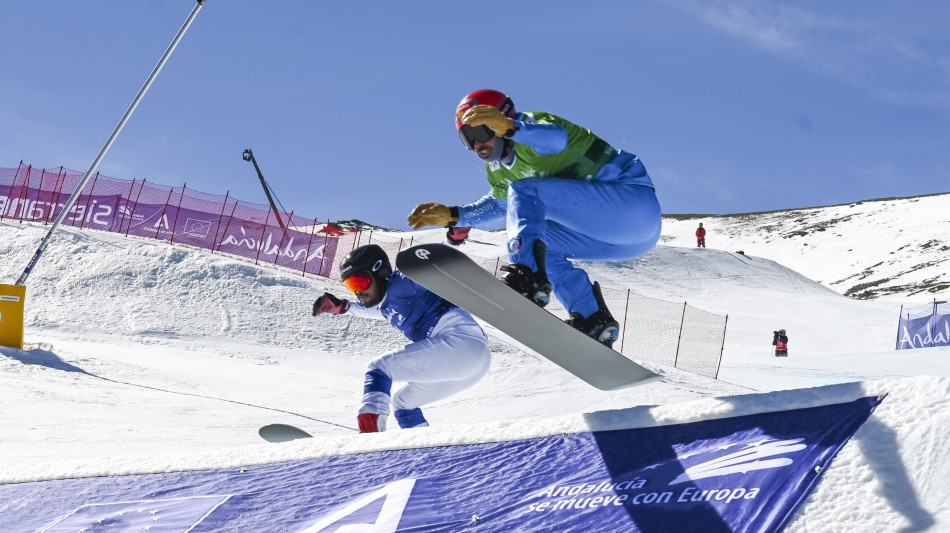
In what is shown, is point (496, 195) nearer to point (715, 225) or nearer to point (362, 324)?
point (362, 324)

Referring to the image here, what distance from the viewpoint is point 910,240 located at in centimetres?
5425

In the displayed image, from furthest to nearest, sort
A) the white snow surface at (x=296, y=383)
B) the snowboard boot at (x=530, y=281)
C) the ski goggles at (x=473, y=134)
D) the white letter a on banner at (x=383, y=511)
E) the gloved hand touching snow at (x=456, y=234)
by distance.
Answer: the gloved hand touching snow at (x=456, y=234), the ski goggles at (x=473, y=134), the snowboard boot at (x=530, y=281), the white letter a on banner at (x=383, y=511), the white snow surface at (x=296, y=383)

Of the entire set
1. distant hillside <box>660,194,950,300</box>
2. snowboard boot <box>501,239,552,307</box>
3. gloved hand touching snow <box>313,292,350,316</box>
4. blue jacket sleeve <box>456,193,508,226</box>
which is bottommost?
A: gloved hand touching snow <box>313,292,350,316</box>

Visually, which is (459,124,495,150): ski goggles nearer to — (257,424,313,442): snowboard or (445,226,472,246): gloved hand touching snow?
(445,226,472,246): gloved hand touching snow

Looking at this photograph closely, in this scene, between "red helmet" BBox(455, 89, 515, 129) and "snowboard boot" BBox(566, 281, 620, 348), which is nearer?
"snowboard boot" BBox(566, 281, 620, 348)

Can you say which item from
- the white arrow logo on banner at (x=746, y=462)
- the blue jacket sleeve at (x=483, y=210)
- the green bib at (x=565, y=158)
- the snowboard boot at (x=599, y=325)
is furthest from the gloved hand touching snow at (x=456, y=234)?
the white arrow logo on banner at (x=746, y=462)

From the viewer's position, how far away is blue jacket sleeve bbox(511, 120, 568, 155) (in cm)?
323

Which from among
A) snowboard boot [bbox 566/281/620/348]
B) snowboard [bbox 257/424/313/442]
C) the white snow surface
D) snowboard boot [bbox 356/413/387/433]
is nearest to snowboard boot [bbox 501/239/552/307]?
snowboard boot [bbox 566/281/620/348]

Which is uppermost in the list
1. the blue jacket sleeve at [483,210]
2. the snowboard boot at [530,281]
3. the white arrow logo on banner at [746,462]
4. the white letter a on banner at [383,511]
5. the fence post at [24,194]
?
the fence post at [24,194]

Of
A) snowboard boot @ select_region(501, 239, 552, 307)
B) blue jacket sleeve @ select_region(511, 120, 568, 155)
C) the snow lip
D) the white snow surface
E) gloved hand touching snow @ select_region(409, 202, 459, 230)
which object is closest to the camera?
the white snow surface

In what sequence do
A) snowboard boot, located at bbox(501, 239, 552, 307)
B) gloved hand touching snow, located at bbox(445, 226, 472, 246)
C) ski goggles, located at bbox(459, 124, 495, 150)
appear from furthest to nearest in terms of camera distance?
gloved hand touching snow, located at bbox(445, 226, 472, 246) → ski goggles, located at bbox(459, 124, 495, 150) → snowboard boot, located at bbox(501, 239, 552, 307)

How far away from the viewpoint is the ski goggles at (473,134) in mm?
3373

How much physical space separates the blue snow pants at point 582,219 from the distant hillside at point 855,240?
38534 millimetres

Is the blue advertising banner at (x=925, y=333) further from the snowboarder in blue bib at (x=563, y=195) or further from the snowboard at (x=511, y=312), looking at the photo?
the snowboard at (x=511, y=312)
